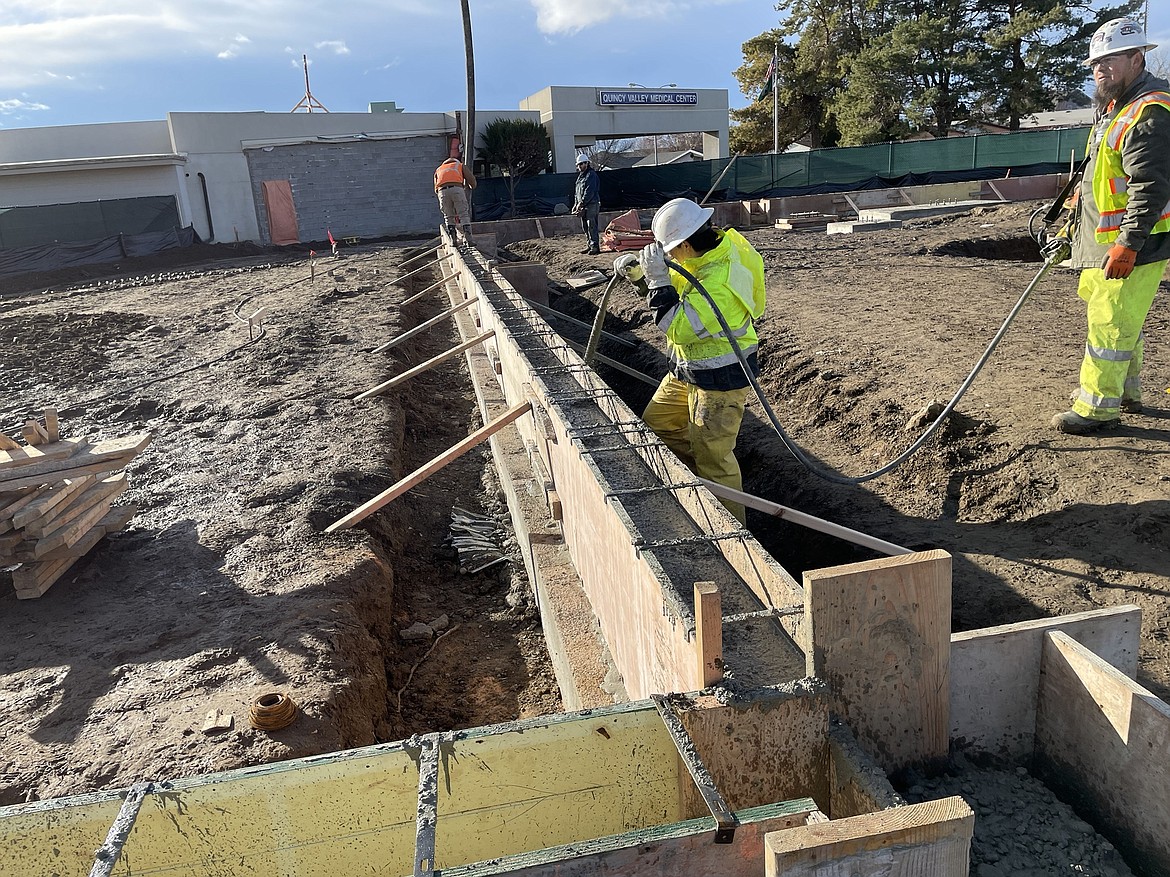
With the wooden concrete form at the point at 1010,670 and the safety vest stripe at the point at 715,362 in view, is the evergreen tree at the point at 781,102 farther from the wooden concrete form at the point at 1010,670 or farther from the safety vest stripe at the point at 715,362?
the wooden concrete form at the point at 1010,670

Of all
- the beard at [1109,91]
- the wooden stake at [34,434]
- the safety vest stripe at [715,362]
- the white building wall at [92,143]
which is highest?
the white building wall at [92,143]

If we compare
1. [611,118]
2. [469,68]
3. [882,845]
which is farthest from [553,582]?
[611,118]

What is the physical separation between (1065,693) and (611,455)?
2564mm

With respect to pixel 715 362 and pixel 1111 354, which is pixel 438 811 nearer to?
pixel 715 362

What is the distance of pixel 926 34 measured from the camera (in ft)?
102

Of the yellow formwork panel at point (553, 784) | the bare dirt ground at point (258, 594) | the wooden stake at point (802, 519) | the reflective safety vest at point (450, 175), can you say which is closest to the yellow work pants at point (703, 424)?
the wooden stake at point (802, 519)

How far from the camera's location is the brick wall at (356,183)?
29609 mm

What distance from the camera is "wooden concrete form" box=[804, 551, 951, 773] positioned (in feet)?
7.16

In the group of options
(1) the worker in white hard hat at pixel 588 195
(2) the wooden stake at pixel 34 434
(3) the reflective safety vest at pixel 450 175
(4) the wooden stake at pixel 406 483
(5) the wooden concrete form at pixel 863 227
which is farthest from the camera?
(5) the wooden concrete form at pixel 863 227

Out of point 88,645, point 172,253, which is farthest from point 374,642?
point 172,253

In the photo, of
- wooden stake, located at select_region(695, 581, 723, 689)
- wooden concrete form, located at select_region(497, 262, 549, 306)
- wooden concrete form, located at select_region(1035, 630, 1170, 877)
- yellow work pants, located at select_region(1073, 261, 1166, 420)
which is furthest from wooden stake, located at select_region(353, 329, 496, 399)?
wooden concrete form, located at select_region(1035, 630, 1170, 877)

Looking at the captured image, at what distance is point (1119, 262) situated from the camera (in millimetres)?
4395

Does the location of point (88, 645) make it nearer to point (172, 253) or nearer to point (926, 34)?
point (172, 253)

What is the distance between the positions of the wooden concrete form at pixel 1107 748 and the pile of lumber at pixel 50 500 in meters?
5.15
